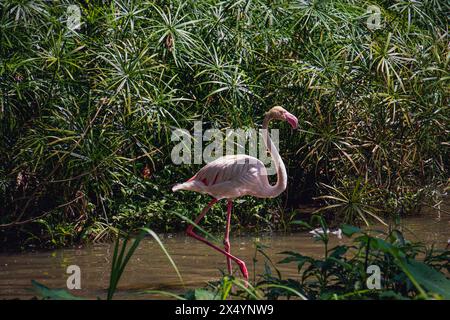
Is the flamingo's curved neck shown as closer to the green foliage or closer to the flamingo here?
the flamingo

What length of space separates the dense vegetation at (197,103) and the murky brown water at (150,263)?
0.75 ft

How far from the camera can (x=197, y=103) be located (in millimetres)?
7047

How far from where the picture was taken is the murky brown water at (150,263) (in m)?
5.41

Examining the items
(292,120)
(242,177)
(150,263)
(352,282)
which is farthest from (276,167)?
(352,282)

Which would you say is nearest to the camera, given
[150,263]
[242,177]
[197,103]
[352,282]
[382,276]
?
[352,282]

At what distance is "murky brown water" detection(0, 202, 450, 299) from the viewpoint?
541 cm

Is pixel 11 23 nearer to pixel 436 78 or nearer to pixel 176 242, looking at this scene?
pixel 176 242

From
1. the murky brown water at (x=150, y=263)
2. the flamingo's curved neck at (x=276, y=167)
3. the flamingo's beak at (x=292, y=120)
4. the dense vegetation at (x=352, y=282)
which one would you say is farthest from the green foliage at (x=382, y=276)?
the flamingo's beak at (x=292, y=120)

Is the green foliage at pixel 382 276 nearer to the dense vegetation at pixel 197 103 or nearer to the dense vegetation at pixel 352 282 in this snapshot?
the dense vegetation at pixel 352 282

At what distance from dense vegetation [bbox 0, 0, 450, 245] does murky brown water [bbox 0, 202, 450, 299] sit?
0.23 meters

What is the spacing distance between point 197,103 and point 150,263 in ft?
5.21

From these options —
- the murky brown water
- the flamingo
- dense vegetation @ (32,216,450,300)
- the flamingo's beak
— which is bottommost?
the murky brown water

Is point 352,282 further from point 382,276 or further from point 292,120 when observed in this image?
point 292,120

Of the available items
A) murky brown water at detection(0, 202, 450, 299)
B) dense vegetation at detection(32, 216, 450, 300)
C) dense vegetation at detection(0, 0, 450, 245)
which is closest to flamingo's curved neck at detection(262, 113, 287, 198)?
murky brown water at detection(0, 202, 450, 299)
